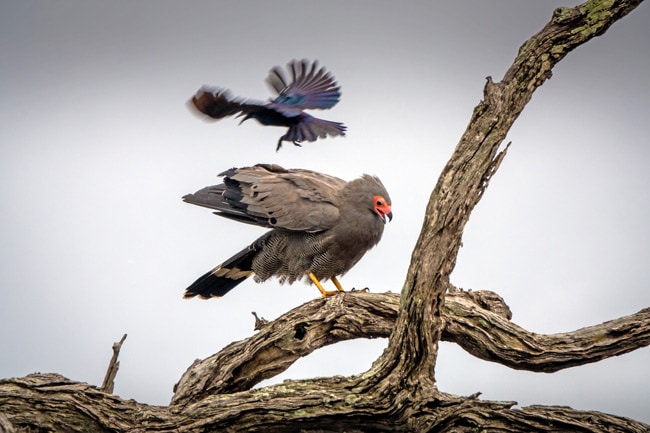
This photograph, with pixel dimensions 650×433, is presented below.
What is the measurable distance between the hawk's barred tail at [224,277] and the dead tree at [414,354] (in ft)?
3.59

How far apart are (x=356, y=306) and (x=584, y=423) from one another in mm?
1666

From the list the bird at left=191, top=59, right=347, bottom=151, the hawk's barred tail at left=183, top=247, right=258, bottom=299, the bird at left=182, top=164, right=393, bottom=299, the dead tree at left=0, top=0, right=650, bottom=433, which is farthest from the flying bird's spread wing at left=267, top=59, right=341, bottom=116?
the dead tree at left=0, top=0, right=650, bottom=433

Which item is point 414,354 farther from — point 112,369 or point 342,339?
point 112,369

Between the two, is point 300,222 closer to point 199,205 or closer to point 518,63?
point 199,205

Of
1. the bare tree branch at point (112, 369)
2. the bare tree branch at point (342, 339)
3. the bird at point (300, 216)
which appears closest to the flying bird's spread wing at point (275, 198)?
the bird at point (300, 216)

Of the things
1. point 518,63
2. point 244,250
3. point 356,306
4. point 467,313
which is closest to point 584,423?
point 467,313

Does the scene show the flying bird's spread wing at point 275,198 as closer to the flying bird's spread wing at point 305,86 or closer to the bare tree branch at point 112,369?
the flying bird's spread wing at point 305,86

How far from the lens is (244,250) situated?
711 centimetres

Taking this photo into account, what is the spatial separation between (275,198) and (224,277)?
0.93 m

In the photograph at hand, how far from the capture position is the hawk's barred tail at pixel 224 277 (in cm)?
715

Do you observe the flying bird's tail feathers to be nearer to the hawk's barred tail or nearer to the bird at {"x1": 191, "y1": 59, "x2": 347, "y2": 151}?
the bird at {"x1": 191, "y1": 59, "x2": 347, "y2": 151}

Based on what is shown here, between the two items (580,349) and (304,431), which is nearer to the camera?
(304,431)

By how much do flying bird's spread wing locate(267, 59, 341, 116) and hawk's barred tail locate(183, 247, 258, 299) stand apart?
1343mm

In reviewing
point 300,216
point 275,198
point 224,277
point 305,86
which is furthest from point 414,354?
point 305,86
